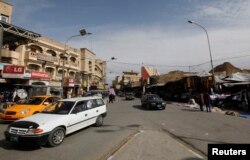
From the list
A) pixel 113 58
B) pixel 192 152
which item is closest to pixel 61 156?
pixel 192 152

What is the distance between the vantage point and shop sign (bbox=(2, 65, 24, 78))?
875 inches

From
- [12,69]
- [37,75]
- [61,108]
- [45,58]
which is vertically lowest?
[61,108]

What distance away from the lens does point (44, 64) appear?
107ft

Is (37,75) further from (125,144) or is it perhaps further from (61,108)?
(125,144)

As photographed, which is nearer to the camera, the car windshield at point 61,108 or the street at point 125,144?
the street at point 125,144

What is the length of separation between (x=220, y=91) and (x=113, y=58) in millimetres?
23582

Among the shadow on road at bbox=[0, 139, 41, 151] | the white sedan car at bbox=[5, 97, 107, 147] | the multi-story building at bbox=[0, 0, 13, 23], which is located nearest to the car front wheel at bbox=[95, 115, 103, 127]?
the white sedan car at bbox=[5, 97, 107, 147]

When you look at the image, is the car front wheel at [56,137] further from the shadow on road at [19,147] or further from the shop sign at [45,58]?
the shop sign at [45,58]

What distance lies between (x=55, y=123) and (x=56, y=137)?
50 centimetres

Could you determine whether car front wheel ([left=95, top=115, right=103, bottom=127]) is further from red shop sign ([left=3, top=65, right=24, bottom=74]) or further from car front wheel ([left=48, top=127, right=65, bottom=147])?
red shop sign ([left=3, top=65, right=24, bottom=74])

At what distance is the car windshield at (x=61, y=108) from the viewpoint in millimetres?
8930

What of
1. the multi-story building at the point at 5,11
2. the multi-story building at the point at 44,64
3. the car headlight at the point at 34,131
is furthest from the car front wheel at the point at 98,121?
the multi-story building at the point at 5,11

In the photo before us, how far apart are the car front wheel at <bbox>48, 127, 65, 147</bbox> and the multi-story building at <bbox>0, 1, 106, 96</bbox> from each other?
13.8 meters

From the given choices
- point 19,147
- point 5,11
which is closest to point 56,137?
point 19,147
